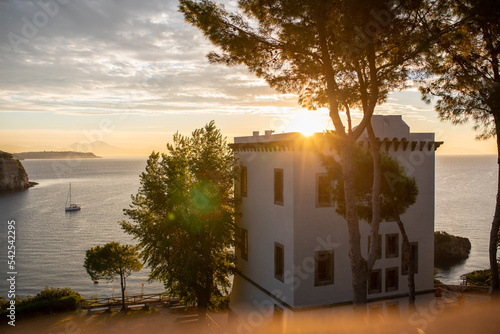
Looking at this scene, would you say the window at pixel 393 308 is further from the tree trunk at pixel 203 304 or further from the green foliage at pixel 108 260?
the green foliage at pixel 108 260

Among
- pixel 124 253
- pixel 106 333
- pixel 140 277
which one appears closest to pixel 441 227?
pixel 140 277

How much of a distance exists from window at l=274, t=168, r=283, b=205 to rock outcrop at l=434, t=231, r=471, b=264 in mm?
46349

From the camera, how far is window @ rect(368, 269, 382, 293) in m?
19.7

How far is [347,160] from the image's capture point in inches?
577

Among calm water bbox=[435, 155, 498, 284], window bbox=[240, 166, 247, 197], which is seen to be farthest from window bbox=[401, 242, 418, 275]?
calm water bbox=[435, 155, 498, 284]

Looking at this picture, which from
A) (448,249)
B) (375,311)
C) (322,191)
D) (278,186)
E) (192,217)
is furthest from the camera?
(448,249)

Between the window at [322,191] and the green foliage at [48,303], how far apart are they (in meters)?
22.6

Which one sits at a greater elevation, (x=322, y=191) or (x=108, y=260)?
(x=322, y=191)

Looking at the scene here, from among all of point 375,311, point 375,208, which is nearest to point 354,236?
point 375,208

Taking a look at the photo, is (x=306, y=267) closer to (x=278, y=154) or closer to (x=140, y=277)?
(x=278, y=154)

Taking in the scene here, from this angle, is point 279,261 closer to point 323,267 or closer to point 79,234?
point 323,267

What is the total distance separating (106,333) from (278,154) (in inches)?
631

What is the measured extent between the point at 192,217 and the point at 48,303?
14709mm

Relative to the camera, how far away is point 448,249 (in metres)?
58.1
